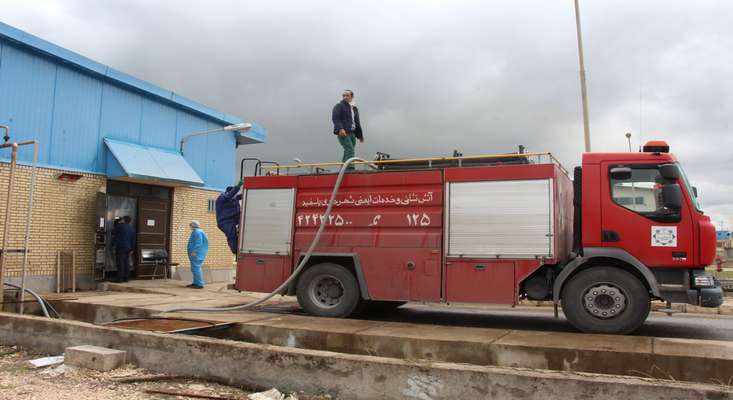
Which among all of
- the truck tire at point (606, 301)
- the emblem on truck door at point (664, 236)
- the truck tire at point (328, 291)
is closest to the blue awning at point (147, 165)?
the truck tire at point (328, 291)

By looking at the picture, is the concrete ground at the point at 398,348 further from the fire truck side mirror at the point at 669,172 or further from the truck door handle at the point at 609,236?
the fire truck side mirror at the point at 669,172

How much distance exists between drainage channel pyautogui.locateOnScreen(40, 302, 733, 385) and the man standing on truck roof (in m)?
3.28

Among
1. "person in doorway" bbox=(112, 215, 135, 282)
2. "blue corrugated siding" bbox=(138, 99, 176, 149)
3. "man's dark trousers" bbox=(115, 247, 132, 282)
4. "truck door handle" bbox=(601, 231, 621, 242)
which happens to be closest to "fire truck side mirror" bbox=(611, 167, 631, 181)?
"truck door handle" bbox=(601, 231, 621, 242)

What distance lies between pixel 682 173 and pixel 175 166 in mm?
12790

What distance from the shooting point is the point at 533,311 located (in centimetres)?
1148

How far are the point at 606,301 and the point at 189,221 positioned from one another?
515 inches

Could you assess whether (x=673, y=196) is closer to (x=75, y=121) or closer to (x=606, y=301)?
(x=606, y=301)

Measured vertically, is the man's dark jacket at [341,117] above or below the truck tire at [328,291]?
above

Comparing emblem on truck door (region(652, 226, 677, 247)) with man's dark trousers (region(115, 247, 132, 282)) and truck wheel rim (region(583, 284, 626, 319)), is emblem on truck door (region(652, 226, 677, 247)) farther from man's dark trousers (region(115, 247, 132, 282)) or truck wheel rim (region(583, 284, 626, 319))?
man's dark trousers (region(115, 247, 132, 282))

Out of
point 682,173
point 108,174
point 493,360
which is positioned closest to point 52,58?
point 108,174

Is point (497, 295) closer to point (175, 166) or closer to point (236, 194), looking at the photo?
point (236, 194)

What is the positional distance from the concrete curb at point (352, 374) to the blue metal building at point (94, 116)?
732 centimetres

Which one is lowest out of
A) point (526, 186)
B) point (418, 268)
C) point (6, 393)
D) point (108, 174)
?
point (6, 393)

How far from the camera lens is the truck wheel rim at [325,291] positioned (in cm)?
907
